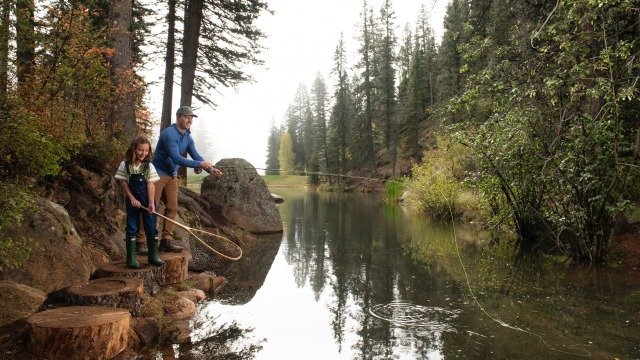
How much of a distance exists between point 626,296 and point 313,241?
838 centimetres

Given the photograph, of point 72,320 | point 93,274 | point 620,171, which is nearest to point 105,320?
point 72,320

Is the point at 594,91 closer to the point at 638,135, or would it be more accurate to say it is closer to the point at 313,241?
the point at 638,135

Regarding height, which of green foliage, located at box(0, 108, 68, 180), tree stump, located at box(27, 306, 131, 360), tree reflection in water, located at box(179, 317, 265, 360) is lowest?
tree reflection in water, located at box(179, 317, 265, 360)

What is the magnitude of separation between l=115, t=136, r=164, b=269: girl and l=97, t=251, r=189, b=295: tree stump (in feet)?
0.48

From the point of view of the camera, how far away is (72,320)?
429 centimetres

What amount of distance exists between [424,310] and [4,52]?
6.26 meters

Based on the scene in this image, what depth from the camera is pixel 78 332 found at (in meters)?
4.15

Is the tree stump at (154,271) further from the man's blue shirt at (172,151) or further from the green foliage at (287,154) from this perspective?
the green foliage at (287,154)

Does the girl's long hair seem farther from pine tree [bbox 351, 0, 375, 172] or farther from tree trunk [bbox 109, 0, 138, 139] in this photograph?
pine tree [bbox 351, 0, 375, 172]

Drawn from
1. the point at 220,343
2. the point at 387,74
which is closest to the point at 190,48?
the point at 220,343

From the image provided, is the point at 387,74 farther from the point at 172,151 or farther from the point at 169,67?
the point at 172,151

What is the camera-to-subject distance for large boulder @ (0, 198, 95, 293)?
5344 millimetres

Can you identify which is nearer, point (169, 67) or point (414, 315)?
point (414, 315)

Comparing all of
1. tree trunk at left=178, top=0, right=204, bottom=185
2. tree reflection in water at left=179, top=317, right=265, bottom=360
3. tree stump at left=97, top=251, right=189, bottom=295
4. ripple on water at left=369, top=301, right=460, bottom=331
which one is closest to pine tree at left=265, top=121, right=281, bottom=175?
tree trunk at left=178, top=0, right=204, bottom=185
